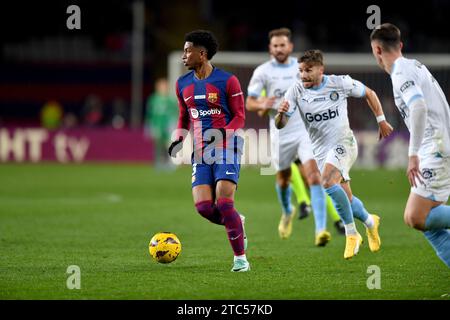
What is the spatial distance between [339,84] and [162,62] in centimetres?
2322

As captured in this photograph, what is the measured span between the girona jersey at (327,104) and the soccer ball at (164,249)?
1962 millimetres

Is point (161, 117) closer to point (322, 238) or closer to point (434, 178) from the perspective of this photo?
point (322, 238)

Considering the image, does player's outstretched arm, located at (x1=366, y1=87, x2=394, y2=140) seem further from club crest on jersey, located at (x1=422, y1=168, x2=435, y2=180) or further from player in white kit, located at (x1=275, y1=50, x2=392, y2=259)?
club crest on jersey, located at (x1=422, y1=168, x2=435, y2=180)

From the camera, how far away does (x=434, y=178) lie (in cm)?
748

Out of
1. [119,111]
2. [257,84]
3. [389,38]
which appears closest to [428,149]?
[389,38]

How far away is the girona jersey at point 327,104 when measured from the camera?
1033 cm

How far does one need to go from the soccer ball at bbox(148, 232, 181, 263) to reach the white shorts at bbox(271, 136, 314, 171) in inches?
120

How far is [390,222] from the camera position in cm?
1410

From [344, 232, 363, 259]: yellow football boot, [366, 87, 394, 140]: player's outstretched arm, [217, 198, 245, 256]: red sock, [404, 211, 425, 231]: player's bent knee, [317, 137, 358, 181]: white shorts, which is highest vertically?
[366, 87, 394, 140]: player's outstretched arm

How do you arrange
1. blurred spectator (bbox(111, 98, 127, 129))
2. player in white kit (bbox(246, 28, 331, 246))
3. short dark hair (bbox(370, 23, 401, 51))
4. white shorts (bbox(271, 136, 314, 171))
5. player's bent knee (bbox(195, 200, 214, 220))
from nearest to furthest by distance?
1. short dark hair (bbox(370, 23, 401, 51))
2. player's bent knee (bbox(195, 200, 214, 220))
3. white shorts (bbox(271, 136, 314, 171))
4. player in white kit (bbox(246, 28, 331, 246))
5. blurred spectator (bbox(111, 98, 127, 129))

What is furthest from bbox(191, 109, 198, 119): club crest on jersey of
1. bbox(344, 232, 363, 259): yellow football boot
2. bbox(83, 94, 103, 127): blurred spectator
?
bbox(83, 94, 103, 127): blurred spectator

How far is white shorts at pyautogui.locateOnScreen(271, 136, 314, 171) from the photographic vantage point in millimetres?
12047

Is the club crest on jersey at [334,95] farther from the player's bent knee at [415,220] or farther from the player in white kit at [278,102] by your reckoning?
the player's bent knee at [415,220]

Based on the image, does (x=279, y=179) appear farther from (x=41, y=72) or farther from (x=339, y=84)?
(x=41, y=72)
